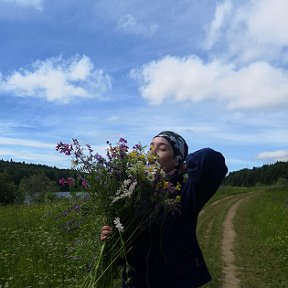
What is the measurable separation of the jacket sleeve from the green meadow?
637 mm

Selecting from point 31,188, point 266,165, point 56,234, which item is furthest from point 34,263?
point 266,165

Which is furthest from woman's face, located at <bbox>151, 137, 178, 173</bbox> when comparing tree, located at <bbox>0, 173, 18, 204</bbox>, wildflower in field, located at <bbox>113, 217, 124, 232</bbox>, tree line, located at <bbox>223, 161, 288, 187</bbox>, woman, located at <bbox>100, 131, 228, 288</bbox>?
tree line, located at <bbox>223, 161, 288, 187</bbox>

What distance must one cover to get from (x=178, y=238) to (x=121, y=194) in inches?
19.3

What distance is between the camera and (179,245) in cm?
282

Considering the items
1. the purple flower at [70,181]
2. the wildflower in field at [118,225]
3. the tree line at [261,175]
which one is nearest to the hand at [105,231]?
the wildflower in field at [118,225]

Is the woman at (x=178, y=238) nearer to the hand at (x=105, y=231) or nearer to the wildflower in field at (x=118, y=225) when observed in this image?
the hand at (x=105, y=231)

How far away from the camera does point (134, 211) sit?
2693mm

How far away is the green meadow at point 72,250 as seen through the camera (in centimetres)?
295

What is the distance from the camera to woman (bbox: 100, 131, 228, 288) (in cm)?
275

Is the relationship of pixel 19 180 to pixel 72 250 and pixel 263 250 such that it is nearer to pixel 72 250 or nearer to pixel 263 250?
pixel 263 250

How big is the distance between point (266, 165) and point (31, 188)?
6934 centimetres

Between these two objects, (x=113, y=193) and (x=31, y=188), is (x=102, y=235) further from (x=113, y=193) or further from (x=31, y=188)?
(x=31, y=188)

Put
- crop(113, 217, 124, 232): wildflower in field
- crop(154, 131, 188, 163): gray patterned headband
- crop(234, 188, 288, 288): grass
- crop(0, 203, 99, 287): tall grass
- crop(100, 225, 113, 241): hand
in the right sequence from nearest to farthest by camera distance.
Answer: crop(113, 217, 124, 232): wildflower in field
crop(100, 225, 113, 241): hand
crop(154, 131, 188, 163): gray patterned headband
crop(0, 203, 99, 287): tall grass
crop(234, 188, 288, 288): grass

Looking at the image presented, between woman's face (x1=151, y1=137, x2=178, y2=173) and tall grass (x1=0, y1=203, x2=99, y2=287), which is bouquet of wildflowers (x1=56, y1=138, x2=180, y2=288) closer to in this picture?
woman's face (x1=151, y1=137, x2=178, y2=173)
